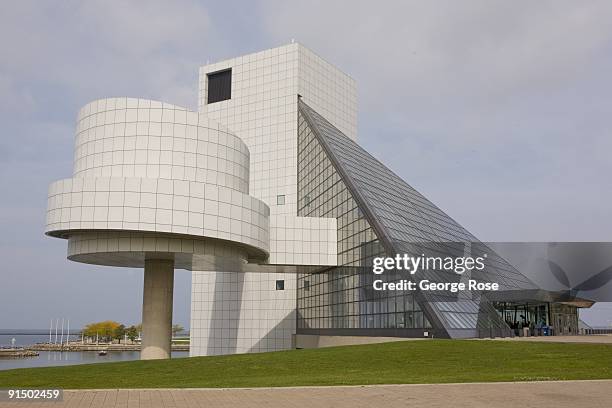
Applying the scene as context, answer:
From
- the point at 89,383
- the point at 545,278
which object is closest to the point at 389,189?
the point at 545,278

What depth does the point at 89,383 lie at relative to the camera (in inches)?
813

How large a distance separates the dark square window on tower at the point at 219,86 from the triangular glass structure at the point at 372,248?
9.80m

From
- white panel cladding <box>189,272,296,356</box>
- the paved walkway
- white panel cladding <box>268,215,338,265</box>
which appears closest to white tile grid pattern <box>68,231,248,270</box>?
white panel cladding <box>268,215,338,265</box>

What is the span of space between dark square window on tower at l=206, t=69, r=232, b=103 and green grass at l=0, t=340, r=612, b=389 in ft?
133

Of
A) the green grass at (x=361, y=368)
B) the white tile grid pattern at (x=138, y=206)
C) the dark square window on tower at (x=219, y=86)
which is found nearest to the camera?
the green grass at (x=361, y=368)

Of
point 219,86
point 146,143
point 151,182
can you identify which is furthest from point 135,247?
point 219,86

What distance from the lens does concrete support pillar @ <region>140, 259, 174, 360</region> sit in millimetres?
38750

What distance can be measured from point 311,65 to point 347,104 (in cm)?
775

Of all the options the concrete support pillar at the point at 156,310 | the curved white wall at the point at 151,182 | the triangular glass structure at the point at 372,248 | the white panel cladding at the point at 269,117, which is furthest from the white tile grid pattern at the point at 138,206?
the white panel cladding at the point at 269,117

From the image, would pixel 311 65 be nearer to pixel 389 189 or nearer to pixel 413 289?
pixel 389 189

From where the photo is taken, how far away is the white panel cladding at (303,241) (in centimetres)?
4319

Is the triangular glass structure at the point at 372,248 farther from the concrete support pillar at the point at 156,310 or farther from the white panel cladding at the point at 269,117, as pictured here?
the concrete support pillar at the point at 156,310

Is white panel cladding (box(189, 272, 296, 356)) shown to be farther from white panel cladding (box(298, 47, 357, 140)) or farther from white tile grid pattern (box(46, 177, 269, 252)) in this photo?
white tile grid pattern (box(46, 177, 269, 252))

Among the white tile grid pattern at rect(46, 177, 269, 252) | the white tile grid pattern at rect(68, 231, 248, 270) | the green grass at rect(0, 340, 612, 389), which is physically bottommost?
the green grass at rect(0, 340, 612, 389)
